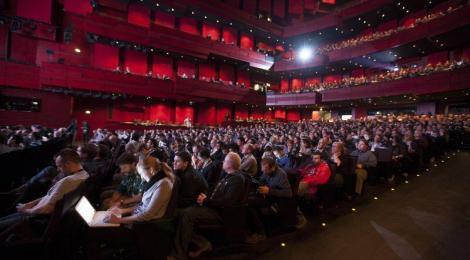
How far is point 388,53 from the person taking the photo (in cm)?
1988

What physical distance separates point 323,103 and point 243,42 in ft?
30.5

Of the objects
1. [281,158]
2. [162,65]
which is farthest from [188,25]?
[281,158]

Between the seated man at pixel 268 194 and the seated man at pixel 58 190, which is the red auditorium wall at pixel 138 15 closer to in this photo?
the seated man at pixel 268 194

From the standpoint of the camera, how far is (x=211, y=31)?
78.5 feet

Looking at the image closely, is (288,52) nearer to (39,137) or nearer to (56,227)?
(39,137)

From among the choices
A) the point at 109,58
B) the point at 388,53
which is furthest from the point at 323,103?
the point at 109,58

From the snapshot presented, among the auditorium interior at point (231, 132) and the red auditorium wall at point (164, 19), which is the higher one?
the red auditorium wall at point (164, 19)

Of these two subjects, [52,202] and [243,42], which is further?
[243,42]

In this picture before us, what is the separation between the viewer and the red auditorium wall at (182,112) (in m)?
20.8

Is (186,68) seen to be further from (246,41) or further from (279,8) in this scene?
(279,8)

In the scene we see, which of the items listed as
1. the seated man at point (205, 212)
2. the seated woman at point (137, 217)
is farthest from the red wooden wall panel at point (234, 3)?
the seated woman at point (137, 217)

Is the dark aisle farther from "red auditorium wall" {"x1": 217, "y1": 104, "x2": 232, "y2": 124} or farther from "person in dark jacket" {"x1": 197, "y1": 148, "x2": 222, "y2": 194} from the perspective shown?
"red auditorium wall" {"x1": 217, "y1": 104, "x2": 232, "y2": 124}

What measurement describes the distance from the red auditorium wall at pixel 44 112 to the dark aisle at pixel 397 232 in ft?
55.1

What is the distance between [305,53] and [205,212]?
25605 millimetres
